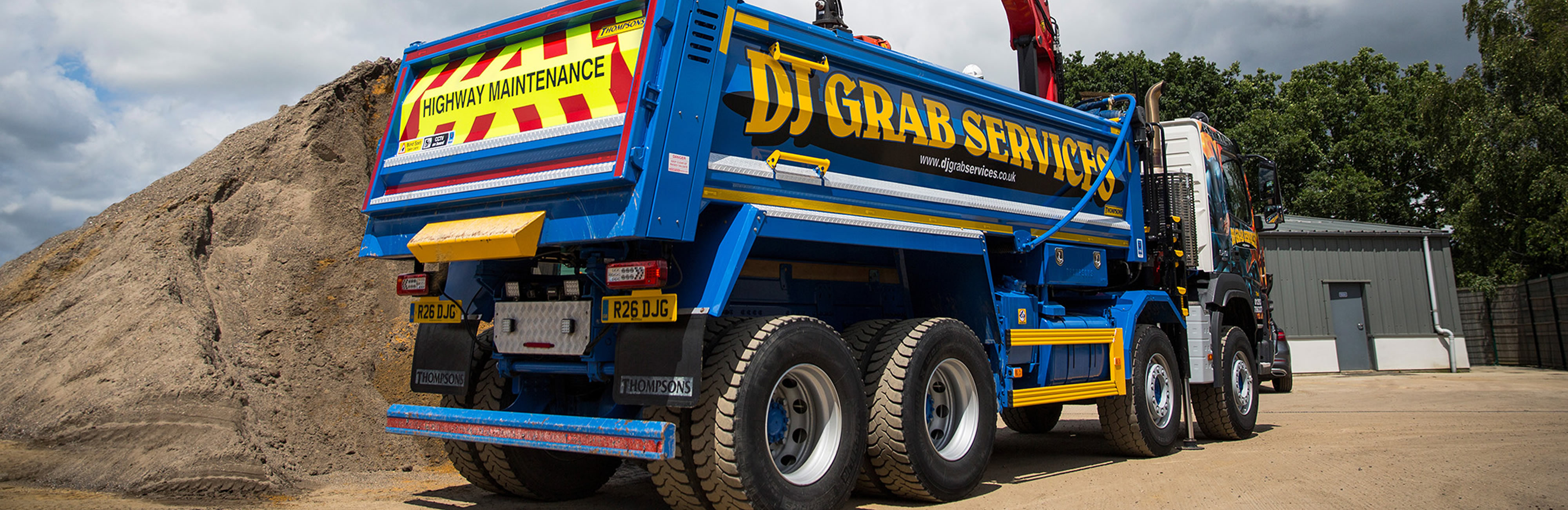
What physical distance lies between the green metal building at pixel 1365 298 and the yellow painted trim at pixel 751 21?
20.5 meters

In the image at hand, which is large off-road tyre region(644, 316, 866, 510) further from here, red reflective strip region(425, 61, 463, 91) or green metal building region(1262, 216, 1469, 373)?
green metal building region(1262, 216, 1469, 373)

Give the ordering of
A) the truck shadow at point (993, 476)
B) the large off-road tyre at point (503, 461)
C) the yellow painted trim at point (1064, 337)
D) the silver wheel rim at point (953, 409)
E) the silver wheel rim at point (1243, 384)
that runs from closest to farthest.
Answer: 1. the large off-road tyre at point (503, 461)
2. the truck shadow at point (993, 476)
3. the silver wheel rim at point (953, 409)
4. the yellow painted trim at point (1064, 337)
5. the silver wheel rim at point (1243, 384)

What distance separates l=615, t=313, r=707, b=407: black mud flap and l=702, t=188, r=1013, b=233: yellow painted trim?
0.68 meters

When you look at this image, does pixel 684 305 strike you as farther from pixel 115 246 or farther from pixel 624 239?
pixel 115 246

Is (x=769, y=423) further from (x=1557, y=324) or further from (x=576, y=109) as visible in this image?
(x=1557, y=324)

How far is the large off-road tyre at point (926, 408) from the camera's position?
554 cm

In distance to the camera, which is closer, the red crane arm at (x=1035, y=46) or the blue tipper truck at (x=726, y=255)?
the blue tipper truck at (x=726, y=255)

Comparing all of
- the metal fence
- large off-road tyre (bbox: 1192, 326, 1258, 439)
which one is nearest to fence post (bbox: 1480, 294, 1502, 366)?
the metal fence

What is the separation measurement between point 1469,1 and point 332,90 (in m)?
28.9

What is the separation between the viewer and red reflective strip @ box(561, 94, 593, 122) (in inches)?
192

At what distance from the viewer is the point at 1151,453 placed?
324 inches

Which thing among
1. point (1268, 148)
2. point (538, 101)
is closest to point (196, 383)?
point (538, 101)

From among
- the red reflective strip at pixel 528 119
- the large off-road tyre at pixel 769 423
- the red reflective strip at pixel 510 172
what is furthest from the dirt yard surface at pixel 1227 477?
the red reflective strip at pixel 528 119

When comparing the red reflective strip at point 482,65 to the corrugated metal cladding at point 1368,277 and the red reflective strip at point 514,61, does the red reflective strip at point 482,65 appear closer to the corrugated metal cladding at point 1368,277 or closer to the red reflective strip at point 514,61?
the red reflective strip at point 514,61
